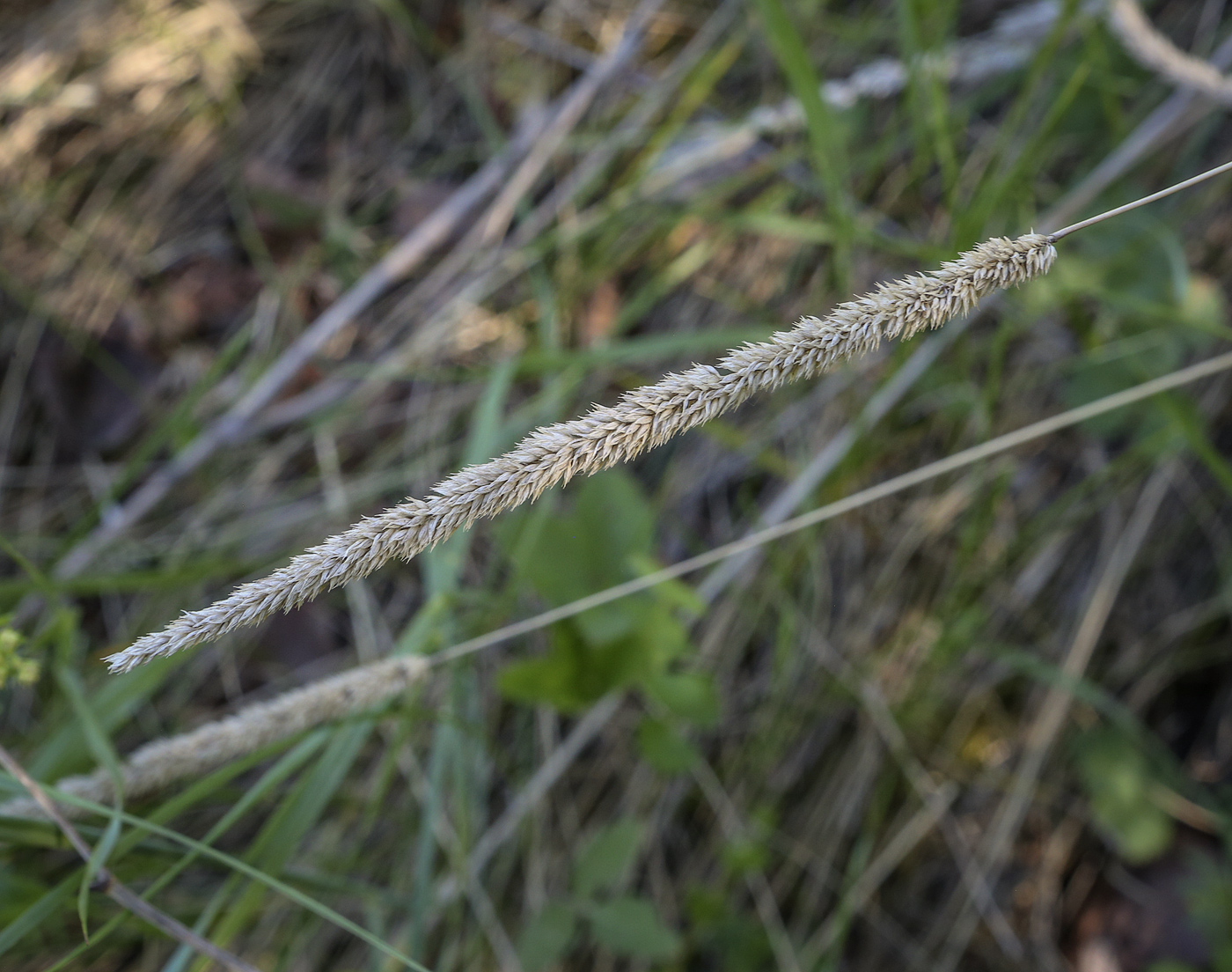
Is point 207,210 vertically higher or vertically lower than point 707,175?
higher

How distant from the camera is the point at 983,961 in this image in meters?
2.15

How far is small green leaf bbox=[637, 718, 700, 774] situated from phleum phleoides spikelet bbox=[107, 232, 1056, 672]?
1084 mm

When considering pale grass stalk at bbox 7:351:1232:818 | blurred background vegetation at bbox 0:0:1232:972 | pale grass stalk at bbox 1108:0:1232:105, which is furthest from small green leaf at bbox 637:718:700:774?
pale grass stalk at bbox 1108:0:1232:105

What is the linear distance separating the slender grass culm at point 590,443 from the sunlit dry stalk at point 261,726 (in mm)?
437

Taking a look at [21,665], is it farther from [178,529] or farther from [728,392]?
[178,529]

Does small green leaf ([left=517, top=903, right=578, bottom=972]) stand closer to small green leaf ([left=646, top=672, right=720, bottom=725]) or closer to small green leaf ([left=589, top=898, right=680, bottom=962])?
small green leaf ([left=589, top=898, right=680, bottom=962])

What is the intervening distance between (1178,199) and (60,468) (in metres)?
3.33

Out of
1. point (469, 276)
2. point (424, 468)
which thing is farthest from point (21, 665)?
point (469, 276)

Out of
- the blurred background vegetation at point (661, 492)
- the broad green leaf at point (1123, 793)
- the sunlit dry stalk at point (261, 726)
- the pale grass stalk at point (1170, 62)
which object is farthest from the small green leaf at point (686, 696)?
the pale grass stalk at point (1170, 62)

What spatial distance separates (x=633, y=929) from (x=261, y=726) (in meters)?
0.86

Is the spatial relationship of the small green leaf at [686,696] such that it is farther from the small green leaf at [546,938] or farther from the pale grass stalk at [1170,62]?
the pale grass stalk at [1170,62]

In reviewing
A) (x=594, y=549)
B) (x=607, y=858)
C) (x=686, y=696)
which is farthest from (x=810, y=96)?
(x=607, y=858)

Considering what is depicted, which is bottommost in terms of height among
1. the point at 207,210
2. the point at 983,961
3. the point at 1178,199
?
the point at 983,961

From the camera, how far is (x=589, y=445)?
78 centimetres
